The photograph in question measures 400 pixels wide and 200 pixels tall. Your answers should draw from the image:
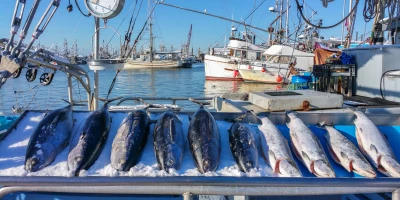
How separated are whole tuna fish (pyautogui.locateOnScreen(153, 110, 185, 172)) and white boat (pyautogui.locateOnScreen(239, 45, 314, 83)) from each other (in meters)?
28.6

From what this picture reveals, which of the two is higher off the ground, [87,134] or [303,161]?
[87,134]

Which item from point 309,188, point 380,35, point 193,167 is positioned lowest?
point 193,167

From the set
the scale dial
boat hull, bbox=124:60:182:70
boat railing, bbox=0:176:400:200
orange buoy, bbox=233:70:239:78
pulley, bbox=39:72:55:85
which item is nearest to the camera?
boat railing, bbox=0:176:400:200

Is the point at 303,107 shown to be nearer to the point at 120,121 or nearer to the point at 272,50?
the point at 120,121

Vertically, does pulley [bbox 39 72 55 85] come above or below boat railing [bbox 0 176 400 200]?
above

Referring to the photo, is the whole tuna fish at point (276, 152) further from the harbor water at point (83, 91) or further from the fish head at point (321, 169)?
the harbor water at point (83, 91)

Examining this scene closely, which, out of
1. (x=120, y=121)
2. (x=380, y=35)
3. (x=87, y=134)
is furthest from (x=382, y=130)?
(x=380, y=35)

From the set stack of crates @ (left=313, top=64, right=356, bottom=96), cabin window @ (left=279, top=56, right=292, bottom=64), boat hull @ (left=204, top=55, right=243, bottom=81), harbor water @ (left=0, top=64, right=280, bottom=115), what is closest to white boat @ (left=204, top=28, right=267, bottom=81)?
boat hull @ (left=204, top=55, right=243, bottom=81)

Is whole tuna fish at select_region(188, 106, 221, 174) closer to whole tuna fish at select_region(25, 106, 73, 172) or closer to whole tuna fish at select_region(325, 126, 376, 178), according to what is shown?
whole tuna fish at select_region(325, 126, 376, 178)

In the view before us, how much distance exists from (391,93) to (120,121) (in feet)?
17.2

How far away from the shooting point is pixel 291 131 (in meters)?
3.12

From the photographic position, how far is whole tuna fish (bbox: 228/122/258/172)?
257 cm

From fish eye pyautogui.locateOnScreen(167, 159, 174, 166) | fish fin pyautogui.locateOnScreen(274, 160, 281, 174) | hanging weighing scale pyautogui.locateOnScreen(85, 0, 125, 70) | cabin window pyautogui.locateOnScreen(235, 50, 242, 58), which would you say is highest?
cabin window pyautogui.locateOnScreen(235, 50, 242, 58)

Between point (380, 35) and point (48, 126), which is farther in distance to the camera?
point (380, 35)
